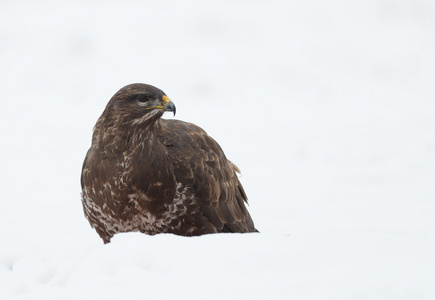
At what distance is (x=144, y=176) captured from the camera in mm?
4984

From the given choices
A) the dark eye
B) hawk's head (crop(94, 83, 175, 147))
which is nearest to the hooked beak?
hawk's head (crop(94, 83, 175, 147))

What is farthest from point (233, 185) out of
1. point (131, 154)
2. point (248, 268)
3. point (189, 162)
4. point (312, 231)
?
point (248, 268)

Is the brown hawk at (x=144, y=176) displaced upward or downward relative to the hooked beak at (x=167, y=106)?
downward

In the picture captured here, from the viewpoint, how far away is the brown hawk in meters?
5.00

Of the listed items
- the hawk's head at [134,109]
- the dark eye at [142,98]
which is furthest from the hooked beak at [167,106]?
the dark eye at [142,98]

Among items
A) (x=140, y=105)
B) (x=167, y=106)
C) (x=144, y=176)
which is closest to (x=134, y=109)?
(x=140, y=105)

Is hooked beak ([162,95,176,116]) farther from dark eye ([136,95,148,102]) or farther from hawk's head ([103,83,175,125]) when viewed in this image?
dark eye ([136,95,148,102])

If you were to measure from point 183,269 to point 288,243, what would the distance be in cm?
63

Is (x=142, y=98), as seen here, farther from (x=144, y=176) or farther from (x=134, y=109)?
(x=144, y=176)

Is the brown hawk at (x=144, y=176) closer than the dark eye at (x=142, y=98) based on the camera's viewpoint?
Yes

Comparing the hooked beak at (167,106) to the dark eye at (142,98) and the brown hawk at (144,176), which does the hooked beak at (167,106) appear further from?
the dark eye at (142,98)

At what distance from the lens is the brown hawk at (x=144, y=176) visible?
5.00 metres

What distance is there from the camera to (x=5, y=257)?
3990 millimetres

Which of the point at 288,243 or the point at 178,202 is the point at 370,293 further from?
the point at 178,202
